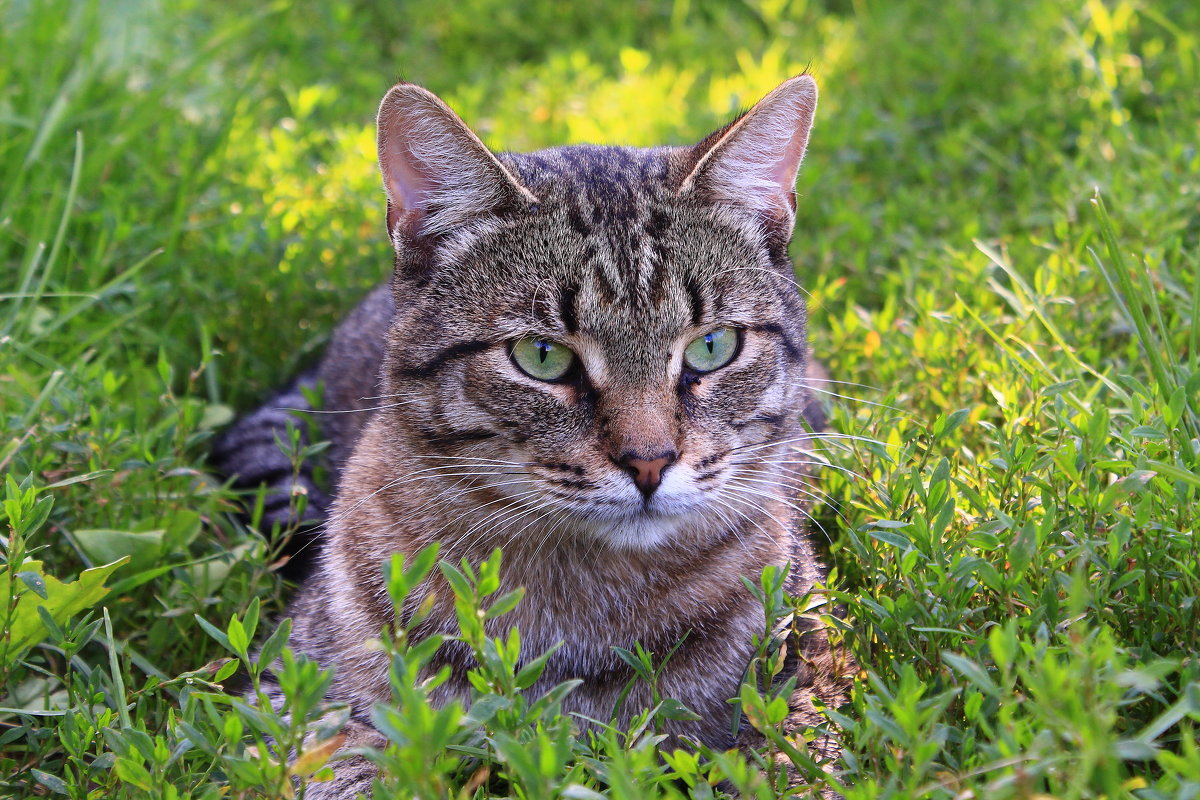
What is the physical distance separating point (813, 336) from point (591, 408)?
5.01ft

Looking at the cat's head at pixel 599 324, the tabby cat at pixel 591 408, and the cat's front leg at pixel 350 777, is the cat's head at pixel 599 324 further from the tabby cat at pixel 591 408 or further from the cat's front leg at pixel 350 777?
the cat's front leg at pixel 350 777

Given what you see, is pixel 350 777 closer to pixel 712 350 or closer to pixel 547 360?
pixel 547 360

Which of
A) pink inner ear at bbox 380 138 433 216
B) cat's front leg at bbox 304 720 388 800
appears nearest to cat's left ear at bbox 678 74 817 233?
pink inner ear at bbox 380 138 433 216

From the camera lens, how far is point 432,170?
2.51m

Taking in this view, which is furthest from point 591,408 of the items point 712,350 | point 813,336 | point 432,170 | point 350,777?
point 813,336

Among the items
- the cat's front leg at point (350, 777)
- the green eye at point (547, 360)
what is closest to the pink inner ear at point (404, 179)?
the green eye at point (547, 360)

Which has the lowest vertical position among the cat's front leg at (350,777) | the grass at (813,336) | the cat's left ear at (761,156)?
the cat's front leg at (350,777)

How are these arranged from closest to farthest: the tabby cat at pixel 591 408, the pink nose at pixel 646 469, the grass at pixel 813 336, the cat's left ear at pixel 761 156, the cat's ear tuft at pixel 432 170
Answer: the grass at pixel 813 336, the pink nose at pixel 646 469, the tabby cat at pixel 591 408, the cat's ear tuft at pixel 432 170, the cat's left ear at pixel 761 156

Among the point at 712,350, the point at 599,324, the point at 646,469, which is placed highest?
the point at 599,324

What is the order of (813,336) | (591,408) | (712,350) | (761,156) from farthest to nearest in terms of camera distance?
(813,336) < (761,156) < (712,350) < (591,408)

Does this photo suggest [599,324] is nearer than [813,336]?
Yes

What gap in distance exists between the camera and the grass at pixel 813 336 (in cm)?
174

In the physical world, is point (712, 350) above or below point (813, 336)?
above

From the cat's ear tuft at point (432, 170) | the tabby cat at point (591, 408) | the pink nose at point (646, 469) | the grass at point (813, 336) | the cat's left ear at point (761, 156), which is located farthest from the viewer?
the cat's left ear at point (761, 156)
